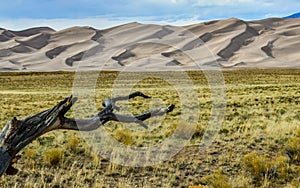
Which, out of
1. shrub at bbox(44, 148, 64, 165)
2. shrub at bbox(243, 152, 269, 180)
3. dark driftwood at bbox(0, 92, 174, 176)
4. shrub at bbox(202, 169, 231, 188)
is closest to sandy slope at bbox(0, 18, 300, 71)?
shrub at bbox(44, 148, 64, 165)

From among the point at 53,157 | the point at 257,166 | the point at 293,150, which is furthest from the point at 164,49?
the point at 257,166

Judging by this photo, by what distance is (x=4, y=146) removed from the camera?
3830mm

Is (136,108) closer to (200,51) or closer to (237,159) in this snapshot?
(237,159)

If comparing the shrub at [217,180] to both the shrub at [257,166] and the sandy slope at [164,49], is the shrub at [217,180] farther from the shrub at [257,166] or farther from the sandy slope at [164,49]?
the sandy slope at [164,49]

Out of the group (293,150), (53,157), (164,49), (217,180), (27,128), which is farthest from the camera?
(164,49)

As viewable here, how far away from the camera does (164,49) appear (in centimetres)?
15288

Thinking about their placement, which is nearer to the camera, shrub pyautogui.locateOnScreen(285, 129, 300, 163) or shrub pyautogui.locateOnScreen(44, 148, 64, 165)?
shrub pyautogui.locateOnScreen(44, 148, 64, 165)

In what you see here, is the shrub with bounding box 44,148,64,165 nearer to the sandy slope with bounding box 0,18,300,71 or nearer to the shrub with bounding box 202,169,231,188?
the shrub with bounding box 202,169,231,188

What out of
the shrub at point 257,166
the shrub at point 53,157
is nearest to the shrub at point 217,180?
the shrub at point 257,166

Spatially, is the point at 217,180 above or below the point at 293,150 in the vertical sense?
below

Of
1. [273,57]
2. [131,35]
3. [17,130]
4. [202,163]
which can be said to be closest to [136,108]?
[202,163]

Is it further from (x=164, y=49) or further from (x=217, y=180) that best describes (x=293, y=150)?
(x=164, y=49)

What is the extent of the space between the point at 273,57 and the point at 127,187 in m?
138

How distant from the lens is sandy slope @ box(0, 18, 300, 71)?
126375mm
